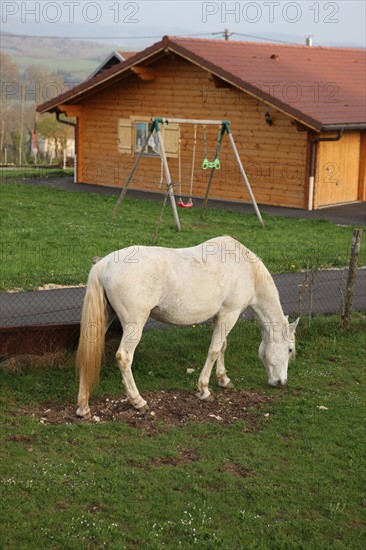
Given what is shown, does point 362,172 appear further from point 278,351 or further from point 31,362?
point 31,362

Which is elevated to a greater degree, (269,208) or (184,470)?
(269,208)

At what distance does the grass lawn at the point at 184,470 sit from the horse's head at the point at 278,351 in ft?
0.63

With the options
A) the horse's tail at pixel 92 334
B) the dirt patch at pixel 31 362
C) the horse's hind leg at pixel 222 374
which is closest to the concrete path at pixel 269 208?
the horse's hind leg at pixel 222 374

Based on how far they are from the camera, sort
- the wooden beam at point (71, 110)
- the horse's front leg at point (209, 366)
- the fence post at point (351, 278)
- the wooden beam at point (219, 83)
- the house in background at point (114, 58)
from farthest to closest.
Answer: the house in background at point (114, 58) → the wooden beam at point (71, 110) → the wooden beam at point (219, 83) → the fence post at point (351, 278) → the horse's front leg at point (209, 366)

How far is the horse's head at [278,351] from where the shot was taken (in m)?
9.21

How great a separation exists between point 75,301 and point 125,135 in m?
15.0

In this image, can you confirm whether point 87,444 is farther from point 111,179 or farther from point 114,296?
point 111,179

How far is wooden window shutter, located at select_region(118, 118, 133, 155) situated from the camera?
86.4 feet

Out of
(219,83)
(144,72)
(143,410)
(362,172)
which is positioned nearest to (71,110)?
(144,72)

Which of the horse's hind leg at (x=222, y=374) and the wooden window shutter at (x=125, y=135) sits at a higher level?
the wooden window shutter at (x=125, y=135)

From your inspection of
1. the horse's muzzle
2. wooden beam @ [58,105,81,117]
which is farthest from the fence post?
wooden beam @ [58,105,81,117]

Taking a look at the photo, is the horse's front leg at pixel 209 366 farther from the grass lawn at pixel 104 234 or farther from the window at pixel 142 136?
the window at pixel 142 136

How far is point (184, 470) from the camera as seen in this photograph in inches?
285

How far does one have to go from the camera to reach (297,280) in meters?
14.1
